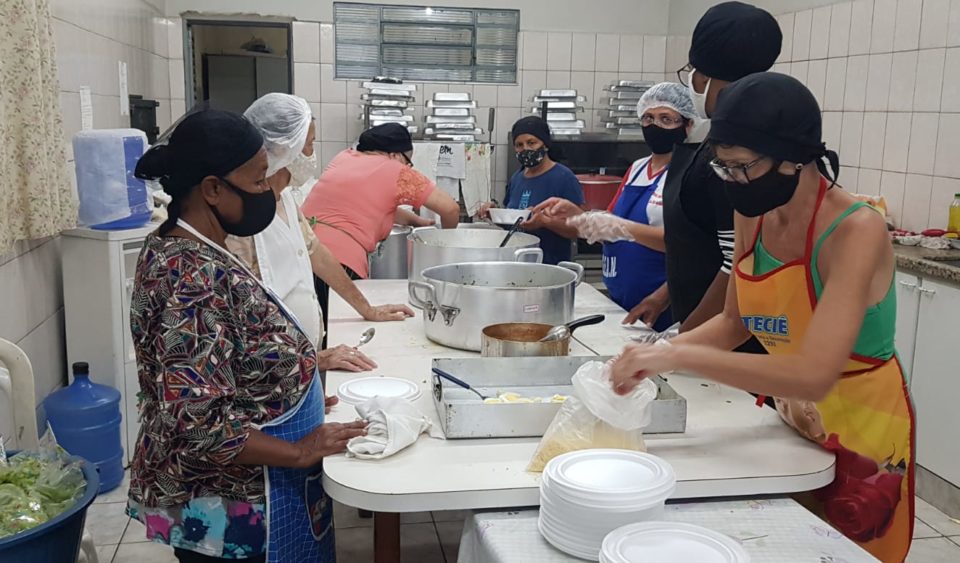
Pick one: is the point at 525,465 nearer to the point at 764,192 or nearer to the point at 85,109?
the point at 764,192

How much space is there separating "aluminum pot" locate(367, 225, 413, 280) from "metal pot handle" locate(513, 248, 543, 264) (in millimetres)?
1230

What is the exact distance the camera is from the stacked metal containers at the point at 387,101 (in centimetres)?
563

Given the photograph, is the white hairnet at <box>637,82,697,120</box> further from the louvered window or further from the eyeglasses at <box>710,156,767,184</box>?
the louvered window

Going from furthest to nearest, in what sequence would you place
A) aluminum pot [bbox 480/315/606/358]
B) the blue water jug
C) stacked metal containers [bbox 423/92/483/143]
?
stacked metal containers [bbox 423/92/483/143]
the blue water jug
aluminum pot [bbox 480/315/606/358]

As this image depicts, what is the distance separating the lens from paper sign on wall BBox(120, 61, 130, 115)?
4.46m

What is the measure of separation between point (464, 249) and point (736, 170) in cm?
141

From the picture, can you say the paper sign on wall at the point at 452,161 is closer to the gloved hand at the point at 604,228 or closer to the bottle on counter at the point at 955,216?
the gloved hand at the point at 604,228

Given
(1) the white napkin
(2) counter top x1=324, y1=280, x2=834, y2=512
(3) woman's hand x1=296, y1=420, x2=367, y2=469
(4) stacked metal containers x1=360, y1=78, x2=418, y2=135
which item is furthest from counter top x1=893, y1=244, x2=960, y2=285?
(4) stacked metal containers x1=360, y1=78, x2=418, y2=135

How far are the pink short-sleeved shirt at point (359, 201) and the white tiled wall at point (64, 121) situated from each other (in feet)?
3.49

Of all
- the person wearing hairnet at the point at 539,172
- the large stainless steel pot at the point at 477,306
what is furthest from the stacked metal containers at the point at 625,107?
the large stainless steel pot at the point at 477,306

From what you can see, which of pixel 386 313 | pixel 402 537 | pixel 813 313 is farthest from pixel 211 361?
pixel 402 537

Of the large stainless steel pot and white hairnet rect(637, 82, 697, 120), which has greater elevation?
white hairnet rect(637, 82, 697, 120)

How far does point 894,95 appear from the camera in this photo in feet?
13.1

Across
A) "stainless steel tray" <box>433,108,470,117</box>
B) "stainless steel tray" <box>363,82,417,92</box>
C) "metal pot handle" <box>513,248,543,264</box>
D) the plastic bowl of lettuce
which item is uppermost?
"stainless steel tray" <box>363,82,417,92</box>
